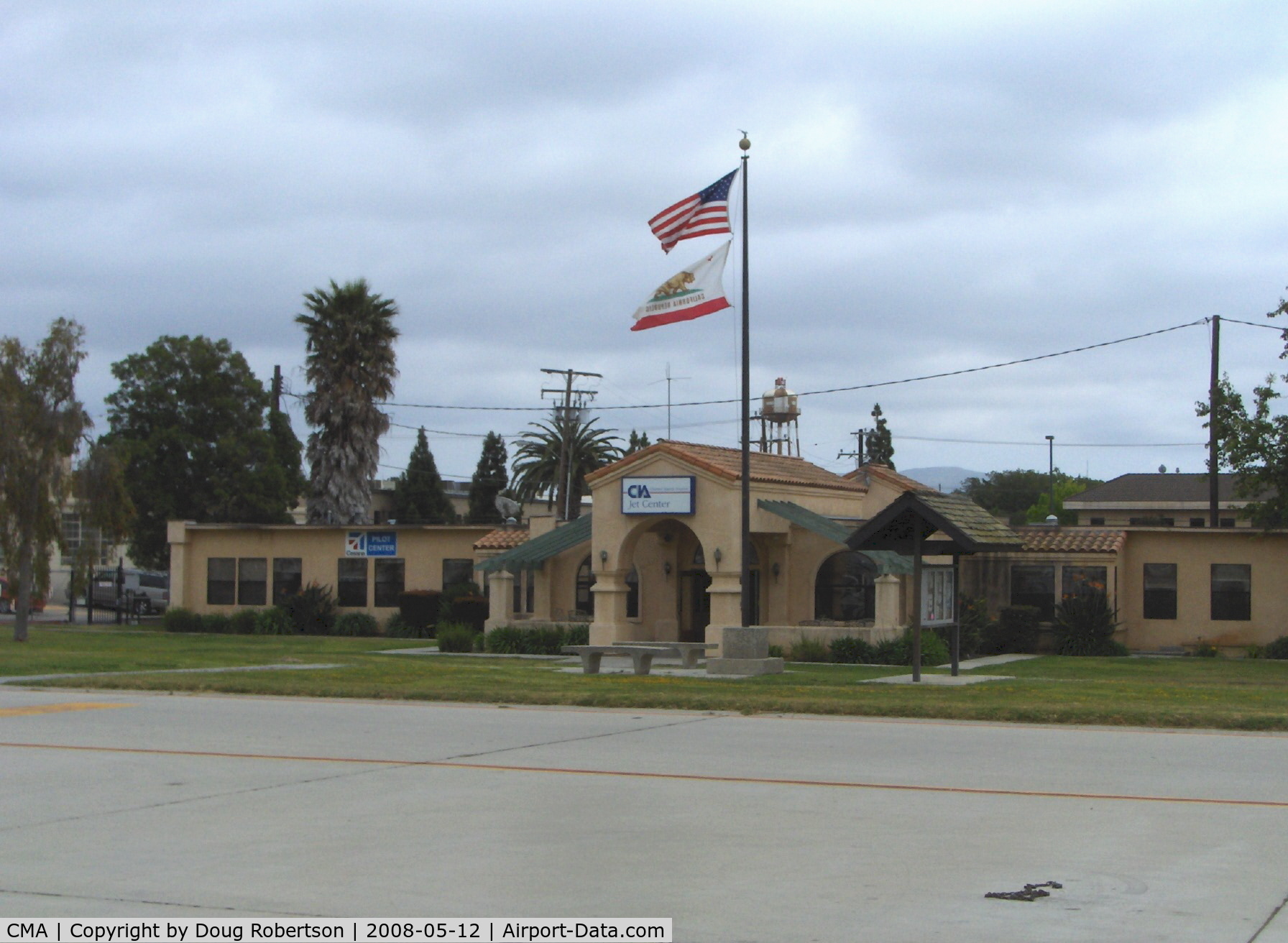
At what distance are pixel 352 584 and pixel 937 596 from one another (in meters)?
23.1

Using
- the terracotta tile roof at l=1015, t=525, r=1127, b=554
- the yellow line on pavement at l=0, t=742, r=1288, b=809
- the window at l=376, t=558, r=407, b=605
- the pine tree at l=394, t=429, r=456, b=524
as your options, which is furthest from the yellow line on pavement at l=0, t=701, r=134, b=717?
the pine tree at l=394, t=429, r=456, b=524

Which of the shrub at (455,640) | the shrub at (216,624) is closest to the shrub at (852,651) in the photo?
the shrub at (455,640)

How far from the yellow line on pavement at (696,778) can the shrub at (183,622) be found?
3031 centimetres

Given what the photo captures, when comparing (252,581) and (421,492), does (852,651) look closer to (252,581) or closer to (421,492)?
(252,581)

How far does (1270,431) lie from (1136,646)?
266 inches

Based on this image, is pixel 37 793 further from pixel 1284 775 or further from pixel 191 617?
pixel 191 617

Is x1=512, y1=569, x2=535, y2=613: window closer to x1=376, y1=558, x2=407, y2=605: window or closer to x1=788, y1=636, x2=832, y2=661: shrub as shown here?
x1=376, y1=558, x2=407, y2=605: window

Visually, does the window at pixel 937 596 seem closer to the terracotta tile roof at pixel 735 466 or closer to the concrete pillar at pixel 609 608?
the terracotta tile roof at pixel 735 466

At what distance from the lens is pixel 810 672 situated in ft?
86.0

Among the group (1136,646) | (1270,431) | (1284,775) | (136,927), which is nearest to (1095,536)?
(1136,646)

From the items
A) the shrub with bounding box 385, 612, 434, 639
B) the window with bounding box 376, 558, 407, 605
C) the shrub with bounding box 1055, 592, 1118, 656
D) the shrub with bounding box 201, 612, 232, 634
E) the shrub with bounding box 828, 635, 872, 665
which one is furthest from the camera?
the shrub with bounding box 201, 612, 232, 634

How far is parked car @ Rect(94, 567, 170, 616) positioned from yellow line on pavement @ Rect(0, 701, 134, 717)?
36113mm

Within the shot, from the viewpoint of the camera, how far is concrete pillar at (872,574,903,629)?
3058 centimetres

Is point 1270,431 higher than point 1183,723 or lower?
higher
